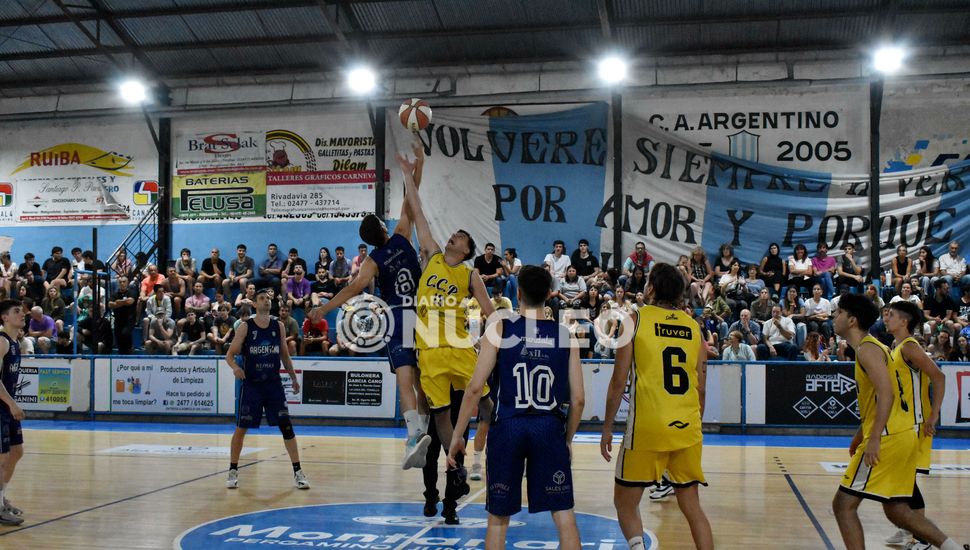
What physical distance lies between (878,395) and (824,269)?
14.6m

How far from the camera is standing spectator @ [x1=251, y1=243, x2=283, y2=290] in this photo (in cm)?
2042

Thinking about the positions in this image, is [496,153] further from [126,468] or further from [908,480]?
[908,480]

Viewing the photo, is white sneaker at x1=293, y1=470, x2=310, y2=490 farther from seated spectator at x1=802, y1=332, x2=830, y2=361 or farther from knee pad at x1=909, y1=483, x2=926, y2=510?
seated spectator at x1=802, y1=332, x2=830, y2=361

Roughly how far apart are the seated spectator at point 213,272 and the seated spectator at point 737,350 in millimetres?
11344

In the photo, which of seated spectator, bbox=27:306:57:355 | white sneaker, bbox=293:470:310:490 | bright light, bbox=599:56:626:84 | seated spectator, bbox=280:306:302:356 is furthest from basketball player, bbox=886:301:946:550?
seated spectator, bbox=27:306:57:355

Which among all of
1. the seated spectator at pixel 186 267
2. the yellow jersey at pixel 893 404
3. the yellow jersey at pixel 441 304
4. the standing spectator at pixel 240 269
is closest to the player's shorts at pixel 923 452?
the yellow jersey at pixel 893 404

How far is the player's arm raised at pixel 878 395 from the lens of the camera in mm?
5184

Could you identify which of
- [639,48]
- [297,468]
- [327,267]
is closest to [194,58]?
[327,267]

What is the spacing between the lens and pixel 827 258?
19078mm

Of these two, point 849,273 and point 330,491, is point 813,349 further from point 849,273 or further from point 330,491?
point 330,491

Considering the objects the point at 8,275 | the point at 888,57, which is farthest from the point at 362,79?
the point at 888,57

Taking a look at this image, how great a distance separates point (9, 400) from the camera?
23.4 feet

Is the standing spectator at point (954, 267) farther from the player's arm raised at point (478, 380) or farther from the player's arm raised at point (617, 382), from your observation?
the player's arm raised at point (478, 380)

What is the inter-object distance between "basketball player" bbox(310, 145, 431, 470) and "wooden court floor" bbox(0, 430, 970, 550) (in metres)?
1.39
